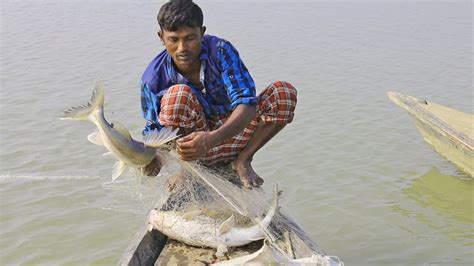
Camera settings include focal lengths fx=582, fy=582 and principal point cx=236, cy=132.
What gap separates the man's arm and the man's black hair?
1.62 feet

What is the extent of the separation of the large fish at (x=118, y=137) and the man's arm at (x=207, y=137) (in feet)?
0.27

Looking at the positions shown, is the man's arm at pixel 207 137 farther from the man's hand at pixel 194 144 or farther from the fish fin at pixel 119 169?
the fish fin at pixel 119 169

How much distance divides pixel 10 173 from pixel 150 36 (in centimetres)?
628

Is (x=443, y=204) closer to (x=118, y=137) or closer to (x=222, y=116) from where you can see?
(x=222, y=116)

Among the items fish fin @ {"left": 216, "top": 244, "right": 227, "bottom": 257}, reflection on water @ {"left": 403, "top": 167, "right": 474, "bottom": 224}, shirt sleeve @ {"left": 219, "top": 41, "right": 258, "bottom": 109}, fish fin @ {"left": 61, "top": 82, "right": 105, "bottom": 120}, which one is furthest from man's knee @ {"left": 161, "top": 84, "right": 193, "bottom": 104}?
reflection on water @ {"left": 403, "top": 167, "right": 474, "bottom": 224}

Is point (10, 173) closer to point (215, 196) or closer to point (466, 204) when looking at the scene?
point (215, 196)

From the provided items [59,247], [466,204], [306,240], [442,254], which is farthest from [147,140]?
[466,204]

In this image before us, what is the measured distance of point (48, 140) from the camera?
5.93m

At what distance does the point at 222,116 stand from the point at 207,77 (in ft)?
0.80

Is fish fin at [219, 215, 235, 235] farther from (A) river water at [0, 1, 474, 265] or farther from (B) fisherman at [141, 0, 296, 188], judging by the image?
(A) river water at [0, 1, 474, 265]

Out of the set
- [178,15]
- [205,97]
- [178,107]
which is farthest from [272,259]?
[178,15]

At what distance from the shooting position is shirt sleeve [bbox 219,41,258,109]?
298cm

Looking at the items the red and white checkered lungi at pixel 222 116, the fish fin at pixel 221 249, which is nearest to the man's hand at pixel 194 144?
the red and white checkered lungi at pixel 222 116

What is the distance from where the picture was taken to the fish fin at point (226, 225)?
9.08ft
